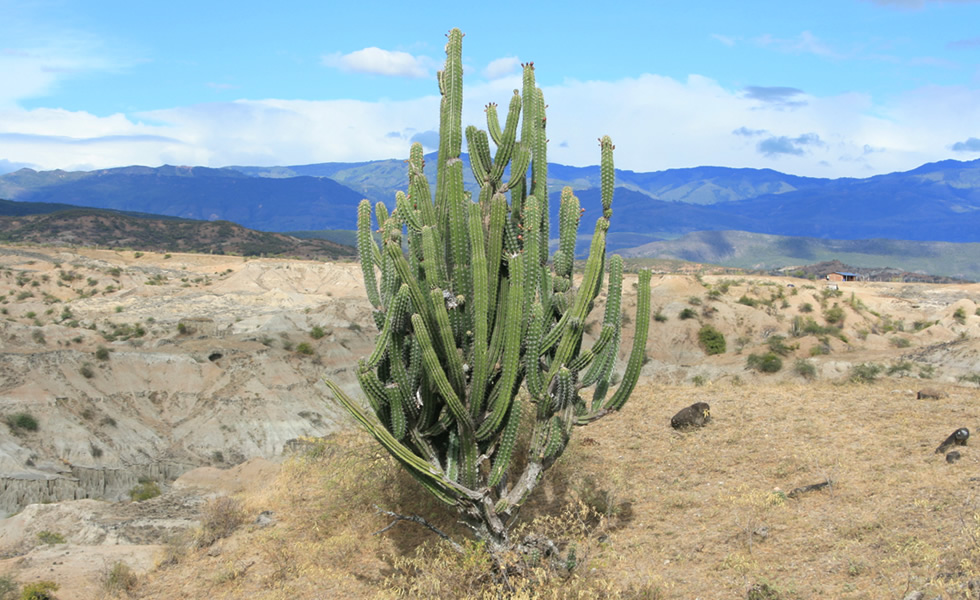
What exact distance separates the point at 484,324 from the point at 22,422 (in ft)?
75.6

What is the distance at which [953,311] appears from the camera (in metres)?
41.7

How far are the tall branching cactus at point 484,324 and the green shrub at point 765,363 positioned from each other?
1861 cm

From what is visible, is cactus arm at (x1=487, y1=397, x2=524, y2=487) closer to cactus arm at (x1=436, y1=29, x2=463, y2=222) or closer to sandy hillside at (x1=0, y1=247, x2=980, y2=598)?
sandy hillside at (x1=0, y1=247, x2=980, y2=598)

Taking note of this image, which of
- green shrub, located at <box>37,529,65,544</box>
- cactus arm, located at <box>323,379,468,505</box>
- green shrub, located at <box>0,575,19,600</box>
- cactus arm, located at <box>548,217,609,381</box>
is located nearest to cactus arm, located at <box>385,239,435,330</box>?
cactus arm, located at <box>323,379,468,505</box>

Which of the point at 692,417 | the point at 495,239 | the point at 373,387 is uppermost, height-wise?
the point at 495,239

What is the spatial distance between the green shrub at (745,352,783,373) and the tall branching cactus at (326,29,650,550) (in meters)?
18.6

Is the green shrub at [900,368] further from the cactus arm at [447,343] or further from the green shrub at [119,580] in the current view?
the green shrub at [119,580]

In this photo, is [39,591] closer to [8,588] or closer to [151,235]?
[8,588]

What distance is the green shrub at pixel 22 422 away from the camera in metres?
24.5

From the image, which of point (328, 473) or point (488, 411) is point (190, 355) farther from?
point (488, 411)

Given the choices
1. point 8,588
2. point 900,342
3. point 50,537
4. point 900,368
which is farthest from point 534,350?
point 900,342

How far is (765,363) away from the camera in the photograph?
86.2ft

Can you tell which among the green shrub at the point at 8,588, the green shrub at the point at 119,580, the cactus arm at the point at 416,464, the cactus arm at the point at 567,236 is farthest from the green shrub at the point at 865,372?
the green shrub at the point at 8,588

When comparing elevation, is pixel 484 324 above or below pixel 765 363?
above
